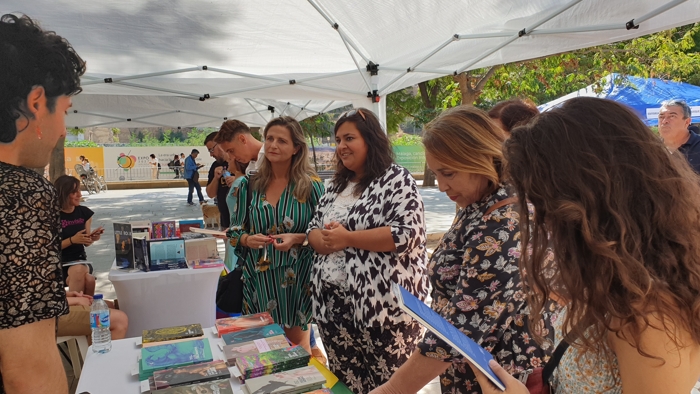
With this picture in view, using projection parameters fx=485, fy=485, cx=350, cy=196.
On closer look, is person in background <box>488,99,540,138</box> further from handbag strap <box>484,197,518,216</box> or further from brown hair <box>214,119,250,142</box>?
brown hair <box>214,119,250,142</box>

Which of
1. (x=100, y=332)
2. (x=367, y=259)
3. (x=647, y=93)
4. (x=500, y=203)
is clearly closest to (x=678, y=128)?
(x=367, y=259)

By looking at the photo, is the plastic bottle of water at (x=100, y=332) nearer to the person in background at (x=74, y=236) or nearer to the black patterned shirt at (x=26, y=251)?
the black patterned shirt at (x=26, y=251)

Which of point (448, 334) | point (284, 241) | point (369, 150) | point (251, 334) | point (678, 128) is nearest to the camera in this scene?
point (448, 334)

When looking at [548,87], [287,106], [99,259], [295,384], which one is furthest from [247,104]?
[295,384]

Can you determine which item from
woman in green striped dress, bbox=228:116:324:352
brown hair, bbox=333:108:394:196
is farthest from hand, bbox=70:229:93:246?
brown hair, bbox=333:108:394:196

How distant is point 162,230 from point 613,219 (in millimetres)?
3536

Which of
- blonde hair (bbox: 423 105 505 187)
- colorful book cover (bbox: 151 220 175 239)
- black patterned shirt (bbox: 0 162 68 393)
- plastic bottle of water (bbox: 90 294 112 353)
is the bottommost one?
plastic bottle of water (bbox: 90 294 112 353)

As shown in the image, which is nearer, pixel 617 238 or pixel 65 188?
pixel 617 238

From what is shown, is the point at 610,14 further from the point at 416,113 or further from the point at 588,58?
the point at 416,113

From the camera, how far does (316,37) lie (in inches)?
173

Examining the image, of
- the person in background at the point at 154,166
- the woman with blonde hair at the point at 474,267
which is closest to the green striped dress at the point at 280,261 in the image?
the woman with blonde hair at the point at 474,267

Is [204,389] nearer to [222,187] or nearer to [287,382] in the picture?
[287,382]

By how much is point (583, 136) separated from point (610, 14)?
8.52 feet

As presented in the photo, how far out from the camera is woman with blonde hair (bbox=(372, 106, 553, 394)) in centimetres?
131
